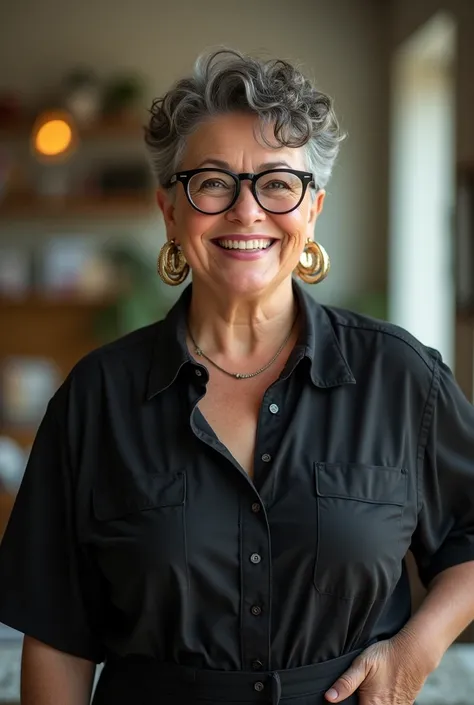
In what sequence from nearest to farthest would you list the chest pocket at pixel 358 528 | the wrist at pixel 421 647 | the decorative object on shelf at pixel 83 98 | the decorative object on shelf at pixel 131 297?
1. the chest pocket at pixel 358 528
2. the wrist at pixel 421 647
3. the decorative object on shelf at pixel 131 297
4. the decorative object on shelf at pixel 83 98

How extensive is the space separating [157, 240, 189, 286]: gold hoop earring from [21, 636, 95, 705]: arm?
0.63m

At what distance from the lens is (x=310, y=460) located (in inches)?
57.3

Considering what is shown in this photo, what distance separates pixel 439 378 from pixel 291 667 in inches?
19.5

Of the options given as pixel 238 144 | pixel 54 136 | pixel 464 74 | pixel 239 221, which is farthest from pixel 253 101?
pixel 464 74

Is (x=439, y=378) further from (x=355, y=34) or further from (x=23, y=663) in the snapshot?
(x=355, y=34)

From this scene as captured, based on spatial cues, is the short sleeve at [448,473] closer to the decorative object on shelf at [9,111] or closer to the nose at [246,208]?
the nose at [246,208]

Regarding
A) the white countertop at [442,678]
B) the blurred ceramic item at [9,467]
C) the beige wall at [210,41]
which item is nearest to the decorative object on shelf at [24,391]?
the blurred ceramic item at [9,467]

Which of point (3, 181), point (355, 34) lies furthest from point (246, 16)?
point (3, 181)

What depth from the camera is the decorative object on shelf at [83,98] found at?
576cm

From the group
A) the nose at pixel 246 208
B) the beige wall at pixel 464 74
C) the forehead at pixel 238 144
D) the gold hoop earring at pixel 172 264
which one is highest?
the beige wall at pixel 464 74

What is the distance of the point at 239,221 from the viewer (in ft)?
4.82

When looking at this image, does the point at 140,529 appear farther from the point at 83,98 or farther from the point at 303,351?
the point at 83,98

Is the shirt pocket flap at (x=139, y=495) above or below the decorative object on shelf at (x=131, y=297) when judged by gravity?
below

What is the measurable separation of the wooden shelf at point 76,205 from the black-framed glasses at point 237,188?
4.39 meters
